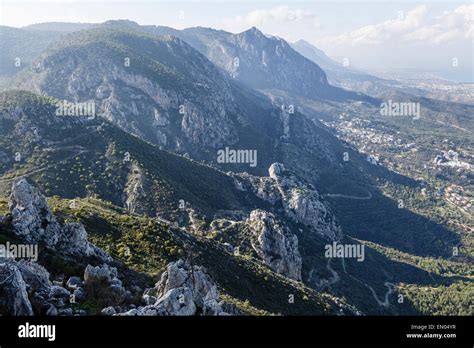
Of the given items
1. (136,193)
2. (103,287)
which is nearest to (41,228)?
(103,287)

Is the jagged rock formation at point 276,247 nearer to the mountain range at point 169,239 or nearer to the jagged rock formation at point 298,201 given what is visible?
the mountain range at point 169,239

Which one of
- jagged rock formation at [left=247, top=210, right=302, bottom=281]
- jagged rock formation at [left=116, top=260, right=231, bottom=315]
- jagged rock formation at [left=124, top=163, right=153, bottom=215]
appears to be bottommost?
jagged rock formation at [left=247, top=210, right=302, bottom=281]

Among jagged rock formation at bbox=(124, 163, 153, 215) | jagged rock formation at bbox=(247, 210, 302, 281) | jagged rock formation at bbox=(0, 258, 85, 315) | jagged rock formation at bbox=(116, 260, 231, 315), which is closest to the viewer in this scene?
jagged rock formation at bbox=(0, 258, 85, 315)

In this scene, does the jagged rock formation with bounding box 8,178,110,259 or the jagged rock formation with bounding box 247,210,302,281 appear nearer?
the jagged rock formation with bounding box 8,178,110,259

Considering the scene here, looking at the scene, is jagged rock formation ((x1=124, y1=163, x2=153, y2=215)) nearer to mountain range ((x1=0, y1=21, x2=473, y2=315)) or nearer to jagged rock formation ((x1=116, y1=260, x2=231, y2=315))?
mountain range ((x1=0, y1=21, x2=473, y2=315))

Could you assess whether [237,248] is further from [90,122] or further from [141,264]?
[90,122]

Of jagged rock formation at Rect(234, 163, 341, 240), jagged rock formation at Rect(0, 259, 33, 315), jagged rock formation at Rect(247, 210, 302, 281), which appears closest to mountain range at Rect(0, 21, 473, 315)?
jagged rock formation at Rect(0, 259, 33, 315)

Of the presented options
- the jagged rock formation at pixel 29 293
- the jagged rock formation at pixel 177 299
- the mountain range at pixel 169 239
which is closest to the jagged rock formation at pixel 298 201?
the mountain range at pixel 169 239
